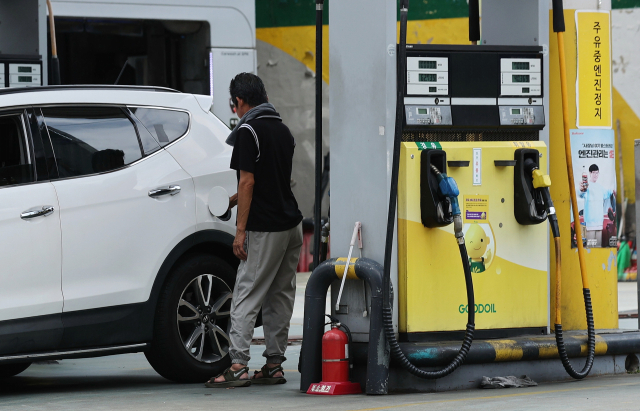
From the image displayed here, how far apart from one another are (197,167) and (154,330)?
1155 millimetres

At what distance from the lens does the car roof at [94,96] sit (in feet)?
23.1

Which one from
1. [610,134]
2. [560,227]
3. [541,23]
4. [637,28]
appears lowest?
[560,227]

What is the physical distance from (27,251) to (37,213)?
24 cm

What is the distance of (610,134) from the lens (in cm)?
771

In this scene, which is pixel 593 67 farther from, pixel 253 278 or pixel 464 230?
pixel 253 278

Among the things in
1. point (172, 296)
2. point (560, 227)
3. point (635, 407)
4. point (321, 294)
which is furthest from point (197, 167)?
point (635, 407)

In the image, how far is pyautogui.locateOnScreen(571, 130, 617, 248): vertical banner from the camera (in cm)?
757

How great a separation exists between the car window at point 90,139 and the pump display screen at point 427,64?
1.99 metres

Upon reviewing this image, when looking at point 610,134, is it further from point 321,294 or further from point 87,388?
point 87,388

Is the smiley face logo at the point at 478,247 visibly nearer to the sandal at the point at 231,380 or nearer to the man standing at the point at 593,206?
the man standing at the point at 593,206

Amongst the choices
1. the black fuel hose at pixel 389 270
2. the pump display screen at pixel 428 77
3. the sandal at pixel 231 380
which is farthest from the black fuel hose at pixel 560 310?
the sandal at pixel 231 380

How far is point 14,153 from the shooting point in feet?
22.8

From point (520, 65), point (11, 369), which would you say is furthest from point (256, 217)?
point (11, 369)

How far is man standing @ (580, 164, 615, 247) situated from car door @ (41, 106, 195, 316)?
2.71 m
